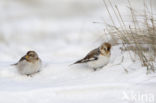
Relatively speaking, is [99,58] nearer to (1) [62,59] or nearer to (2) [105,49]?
(2) [105,49]

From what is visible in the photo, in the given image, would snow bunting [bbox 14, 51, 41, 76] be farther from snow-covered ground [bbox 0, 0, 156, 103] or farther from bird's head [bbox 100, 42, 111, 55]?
bird's head [bbox 100, 42, 111, 55]

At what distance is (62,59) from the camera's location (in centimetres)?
660

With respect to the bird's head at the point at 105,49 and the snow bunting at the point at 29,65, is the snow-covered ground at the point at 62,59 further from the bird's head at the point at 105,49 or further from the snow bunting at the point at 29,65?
the bird's head at the point at 105,49

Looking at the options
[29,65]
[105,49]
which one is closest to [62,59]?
[29,65]

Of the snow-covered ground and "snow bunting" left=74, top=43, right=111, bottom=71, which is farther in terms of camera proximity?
"snow bunting" left=74, top=43, right=111, bottom=71

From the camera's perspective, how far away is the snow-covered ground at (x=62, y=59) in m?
4.70

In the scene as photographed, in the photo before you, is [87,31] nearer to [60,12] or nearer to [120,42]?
[60,12]

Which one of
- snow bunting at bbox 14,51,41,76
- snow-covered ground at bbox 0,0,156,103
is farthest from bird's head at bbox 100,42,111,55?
snow bunting at bbox 14,51,41,76

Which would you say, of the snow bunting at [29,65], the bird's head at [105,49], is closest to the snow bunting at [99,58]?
the bird's head at [105,49]

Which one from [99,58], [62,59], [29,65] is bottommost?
[62,59]

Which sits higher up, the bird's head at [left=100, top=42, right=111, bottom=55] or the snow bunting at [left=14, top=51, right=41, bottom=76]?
the snow bunting at [left=14, top=51, right=41, bottom=76]

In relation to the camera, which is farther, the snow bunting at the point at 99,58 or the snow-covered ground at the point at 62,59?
the snow bunting at the point at 99,58

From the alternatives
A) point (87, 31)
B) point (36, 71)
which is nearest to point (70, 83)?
point (36, 71)

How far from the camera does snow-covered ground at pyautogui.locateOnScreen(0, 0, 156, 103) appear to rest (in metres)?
4.70
